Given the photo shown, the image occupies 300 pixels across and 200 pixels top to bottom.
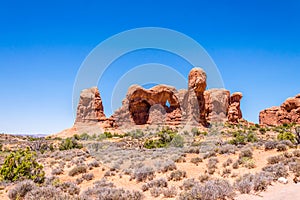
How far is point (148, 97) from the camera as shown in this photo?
50.2 metres

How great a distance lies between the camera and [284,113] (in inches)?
2064

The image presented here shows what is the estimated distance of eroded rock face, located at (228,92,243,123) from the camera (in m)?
57.5

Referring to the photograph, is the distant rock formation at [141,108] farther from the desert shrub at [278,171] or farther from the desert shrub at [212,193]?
the desert shrub at [212,193]

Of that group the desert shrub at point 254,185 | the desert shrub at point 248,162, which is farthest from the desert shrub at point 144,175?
the desert shrub at point 248,162

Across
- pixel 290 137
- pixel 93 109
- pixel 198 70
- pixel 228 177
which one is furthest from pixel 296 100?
pixel 228 177

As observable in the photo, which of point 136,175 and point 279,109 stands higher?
point 279,109

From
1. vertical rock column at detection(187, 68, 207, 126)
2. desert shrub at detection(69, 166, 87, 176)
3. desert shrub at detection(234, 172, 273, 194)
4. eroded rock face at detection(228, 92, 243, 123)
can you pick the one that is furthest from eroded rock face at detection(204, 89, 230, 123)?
desert shrub at detection(234, 172, 273, 194)

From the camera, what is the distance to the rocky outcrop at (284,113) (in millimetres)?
50294

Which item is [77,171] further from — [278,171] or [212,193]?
[278,171]

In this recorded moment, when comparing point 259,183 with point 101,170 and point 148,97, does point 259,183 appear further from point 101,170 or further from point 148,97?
point 148,97

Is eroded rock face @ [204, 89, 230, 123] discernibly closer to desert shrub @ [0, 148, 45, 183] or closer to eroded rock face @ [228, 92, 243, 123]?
eroded rock face @ [228, 92, 243, 123]

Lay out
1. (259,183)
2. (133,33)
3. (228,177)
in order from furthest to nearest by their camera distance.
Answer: (133,33)
(228,177)
(259,183)

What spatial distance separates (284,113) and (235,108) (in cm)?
1139

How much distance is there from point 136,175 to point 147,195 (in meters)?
2.37
